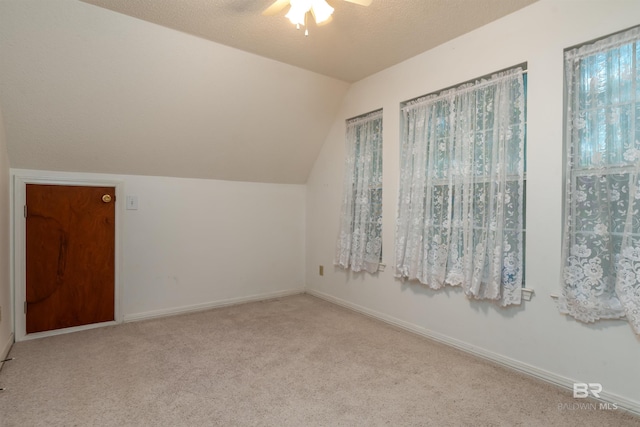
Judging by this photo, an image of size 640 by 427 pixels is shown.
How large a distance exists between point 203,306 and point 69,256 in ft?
4.50

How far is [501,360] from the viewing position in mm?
2400

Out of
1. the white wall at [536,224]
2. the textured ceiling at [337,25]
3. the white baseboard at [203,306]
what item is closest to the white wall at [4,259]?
the white baseboard at [203,306]

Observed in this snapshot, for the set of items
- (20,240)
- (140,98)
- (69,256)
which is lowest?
(69,256)

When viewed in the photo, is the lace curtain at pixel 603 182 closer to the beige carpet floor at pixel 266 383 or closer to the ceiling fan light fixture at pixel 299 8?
the beige carpet floor at pixel 266 383

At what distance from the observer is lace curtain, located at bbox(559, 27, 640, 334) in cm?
183

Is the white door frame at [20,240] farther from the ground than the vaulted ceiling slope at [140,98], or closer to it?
closer to it

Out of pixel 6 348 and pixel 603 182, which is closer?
pixel 603 182

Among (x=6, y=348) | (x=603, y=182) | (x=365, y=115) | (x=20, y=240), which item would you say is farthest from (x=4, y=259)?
(x=603, y=182)

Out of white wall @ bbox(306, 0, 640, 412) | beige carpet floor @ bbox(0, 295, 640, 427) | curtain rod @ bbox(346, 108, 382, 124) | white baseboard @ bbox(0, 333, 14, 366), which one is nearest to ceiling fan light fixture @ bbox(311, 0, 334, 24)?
white wall @ bbox(306, 0, 640, 412)

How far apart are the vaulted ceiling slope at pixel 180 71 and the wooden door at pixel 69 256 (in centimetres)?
31

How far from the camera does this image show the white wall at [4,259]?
8.25ft

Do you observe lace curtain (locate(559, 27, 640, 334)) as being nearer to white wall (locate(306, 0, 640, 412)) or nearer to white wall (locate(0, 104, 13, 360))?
white wall (locate(306, 0, 640, 412))

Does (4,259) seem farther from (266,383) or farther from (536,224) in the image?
(536,224)

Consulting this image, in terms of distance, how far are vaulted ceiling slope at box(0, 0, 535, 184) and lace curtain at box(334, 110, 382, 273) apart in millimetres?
525
